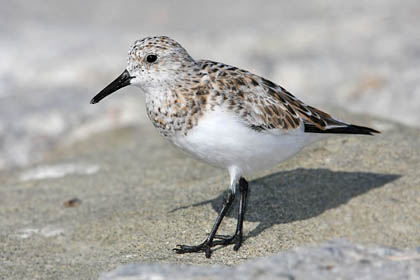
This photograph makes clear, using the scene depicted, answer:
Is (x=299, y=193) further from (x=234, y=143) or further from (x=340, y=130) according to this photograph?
→ (x=234, y=143)

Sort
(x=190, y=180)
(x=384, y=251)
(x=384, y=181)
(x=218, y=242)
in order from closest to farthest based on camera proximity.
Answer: (x=384, y=251), (x=218, y=242), (x=384, y=181), (x=190, y=180)

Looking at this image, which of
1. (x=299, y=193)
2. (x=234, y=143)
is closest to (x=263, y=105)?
(x=234, y=143)

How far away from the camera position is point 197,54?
29.9ft

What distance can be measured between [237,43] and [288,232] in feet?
17.6

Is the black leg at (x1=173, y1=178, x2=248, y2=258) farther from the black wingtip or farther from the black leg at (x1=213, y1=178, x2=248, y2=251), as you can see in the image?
the black wingtip

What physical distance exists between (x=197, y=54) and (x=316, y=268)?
6.52 metres

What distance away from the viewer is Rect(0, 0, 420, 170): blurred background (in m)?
7.74

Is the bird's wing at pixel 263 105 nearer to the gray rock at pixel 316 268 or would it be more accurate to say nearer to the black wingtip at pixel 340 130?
the black wingtip at pixel 340 130

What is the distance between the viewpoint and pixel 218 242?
422cm

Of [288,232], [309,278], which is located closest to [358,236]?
[288,232]

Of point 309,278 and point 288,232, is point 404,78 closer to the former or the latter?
point 288,232

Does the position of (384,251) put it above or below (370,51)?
below

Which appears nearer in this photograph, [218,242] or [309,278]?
[309,278]

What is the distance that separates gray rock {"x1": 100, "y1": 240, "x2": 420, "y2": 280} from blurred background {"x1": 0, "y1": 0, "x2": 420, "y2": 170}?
4.20 metres
